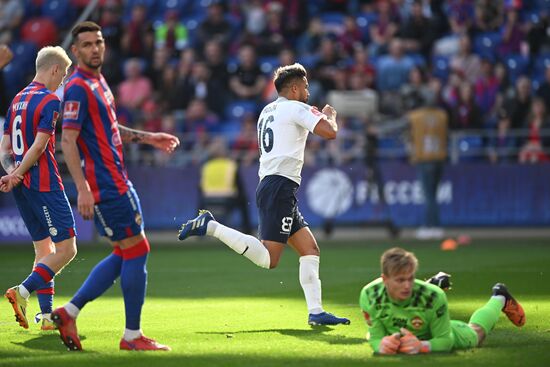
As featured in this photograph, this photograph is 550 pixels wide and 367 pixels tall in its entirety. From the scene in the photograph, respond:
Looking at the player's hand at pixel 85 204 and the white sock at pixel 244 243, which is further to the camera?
the white sock at pixel 244 243

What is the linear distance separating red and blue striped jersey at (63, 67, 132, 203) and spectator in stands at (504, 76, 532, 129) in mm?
15243

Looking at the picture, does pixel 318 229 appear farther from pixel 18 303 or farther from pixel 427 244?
pixel 18 303

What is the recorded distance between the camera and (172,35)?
2675 cm

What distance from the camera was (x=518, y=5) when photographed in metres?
24.6

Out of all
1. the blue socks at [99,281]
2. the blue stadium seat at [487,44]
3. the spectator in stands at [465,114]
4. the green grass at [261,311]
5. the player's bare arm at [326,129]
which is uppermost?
the blue stadium seat at [487,44]

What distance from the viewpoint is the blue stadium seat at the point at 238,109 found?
80.6 feet

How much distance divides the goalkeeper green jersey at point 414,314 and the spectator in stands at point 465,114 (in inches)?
592

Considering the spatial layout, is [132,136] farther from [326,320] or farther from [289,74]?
[326,320]

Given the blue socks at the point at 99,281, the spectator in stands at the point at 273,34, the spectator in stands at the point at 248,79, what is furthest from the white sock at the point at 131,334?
the spectator in stands at the point at 273,34

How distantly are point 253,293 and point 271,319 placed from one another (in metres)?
2.41

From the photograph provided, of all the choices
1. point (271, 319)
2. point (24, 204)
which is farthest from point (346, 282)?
point (24, 204)

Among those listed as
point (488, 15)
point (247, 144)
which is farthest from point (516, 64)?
point (247, 144)

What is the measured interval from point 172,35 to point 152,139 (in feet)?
60.4

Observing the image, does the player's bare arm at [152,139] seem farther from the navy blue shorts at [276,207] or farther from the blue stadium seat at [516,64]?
the blue stadium seat at [516,64]
